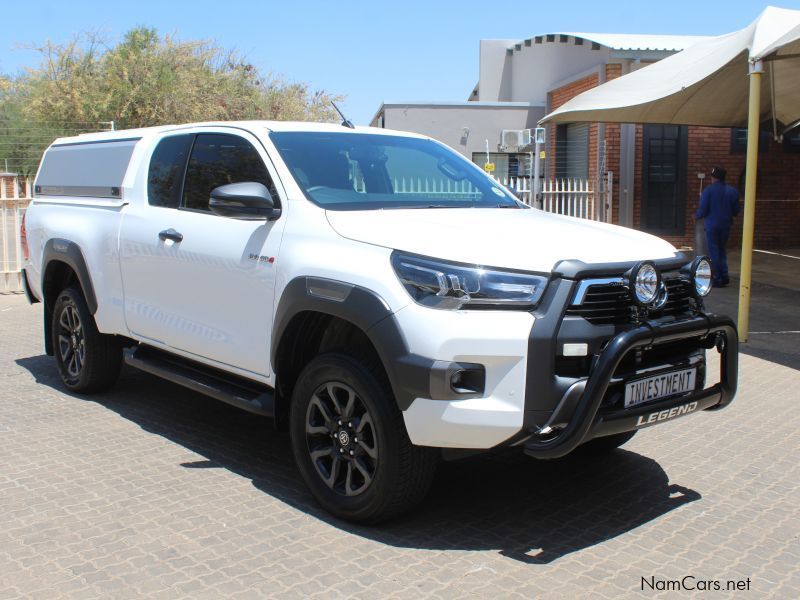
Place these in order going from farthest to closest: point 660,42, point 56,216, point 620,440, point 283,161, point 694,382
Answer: point 660,42 → point 56,216 → point 620,440 → point 283,161 → point 694,382

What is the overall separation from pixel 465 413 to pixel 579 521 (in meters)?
1.07

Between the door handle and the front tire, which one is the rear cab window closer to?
the door handle

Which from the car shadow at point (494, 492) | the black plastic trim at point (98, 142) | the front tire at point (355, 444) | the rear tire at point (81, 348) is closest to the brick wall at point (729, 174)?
the black plastic trim at point (98, 142)

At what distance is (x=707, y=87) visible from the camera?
39.9 ft

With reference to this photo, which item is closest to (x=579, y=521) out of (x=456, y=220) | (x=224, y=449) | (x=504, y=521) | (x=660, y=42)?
(x=504, y=521)

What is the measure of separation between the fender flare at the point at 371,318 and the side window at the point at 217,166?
2.78 ft

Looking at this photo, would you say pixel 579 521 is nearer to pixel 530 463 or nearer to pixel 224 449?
pixel 530 463

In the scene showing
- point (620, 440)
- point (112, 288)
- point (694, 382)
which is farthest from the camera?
point (112, 288)

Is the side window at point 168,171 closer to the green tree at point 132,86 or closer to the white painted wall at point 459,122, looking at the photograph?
the white painted wall at point 459,122

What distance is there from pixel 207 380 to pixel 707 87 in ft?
31.4

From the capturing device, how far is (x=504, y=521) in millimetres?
4242

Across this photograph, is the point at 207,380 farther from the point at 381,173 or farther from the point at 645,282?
the point at 645,282

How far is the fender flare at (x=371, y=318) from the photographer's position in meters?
3.64

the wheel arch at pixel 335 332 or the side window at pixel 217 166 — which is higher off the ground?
the side window at pixel 217 166
